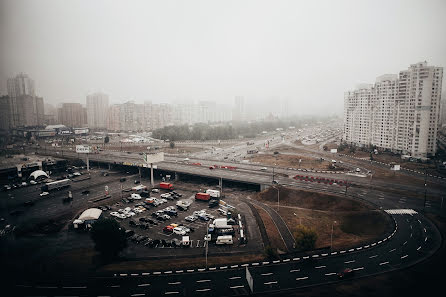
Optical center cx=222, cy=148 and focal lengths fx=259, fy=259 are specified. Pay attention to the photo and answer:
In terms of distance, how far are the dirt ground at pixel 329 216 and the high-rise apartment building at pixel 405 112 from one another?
29.0m

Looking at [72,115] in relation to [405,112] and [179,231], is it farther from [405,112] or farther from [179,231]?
[405,112]

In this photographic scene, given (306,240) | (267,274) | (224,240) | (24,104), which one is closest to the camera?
(267,274)

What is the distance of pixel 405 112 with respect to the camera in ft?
152

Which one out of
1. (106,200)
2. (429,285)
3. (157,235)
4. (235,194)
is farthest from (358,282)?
(106,200)

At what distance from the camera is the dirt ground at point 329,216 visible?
1920cm

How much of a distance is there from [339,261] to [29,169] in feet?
142

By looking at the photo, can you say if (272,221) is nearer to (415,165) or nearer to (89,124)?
(415,165)

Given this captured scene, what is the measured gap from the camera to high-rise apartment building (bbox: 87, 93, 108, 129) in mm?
107375

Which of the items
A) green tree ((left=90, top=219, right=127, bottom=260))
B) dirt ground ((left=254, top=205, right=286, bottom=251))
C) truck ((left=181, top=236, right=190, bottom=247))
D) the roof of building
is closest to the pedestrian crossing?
dirt ground ((left=254, top=205, right=286, bottom=251))

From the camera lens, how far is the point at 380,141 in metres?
52.4

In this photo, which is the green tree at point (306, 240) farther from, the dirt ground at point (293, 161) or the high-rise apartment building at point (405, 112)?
the high-rise apartment building at point (405, 112)

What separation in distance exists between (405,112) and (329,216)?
35.1 m

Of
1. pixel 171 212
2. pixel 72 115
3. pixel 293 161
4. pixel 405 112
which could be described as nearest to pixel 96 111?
pixel 72 115

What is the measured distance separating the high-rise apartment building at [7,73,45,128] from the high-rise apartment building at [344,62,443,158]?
68.8 metres
